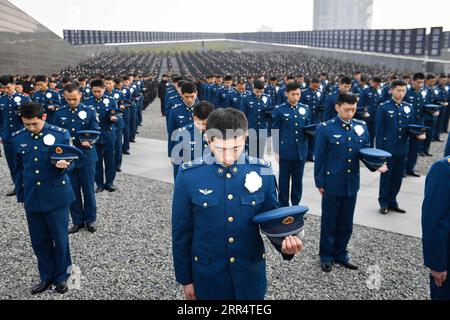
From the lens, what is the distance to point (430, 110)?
891 centimetres

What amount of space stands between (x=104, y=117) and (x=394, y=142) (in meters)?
5.53

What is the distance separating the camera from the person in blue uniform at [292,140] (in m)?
6.07

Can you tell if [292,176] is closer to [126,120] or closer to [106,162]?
[106,162]

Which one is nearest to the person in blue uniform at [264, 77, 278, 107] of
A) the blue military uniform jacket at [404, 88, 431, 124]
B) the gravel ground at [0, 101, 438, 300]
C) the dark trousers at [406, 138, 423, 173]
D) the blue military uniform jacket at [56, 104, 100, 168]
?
the blue military uniform jacket at [404, 88, 431, 124]

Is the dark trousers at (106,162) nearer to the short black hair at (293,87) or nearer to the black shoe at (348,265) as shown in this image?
the short black hair at (293,87)

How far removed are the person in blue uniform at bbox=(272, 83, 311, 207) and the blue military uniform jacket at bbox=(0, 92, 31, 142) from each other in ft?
18.0

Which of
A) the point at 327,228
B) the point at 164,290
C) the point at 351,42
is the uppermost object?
the point at 351,42

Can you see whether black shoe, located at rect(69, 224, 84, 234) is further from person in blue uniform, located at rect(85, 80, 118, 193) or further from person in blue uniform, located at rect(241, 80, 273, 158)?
person in blue uniform, located at rect(241, 80, 273, 158)

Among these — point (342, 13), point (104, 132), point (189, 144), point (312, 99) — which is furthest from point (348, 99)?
point (342, 13)

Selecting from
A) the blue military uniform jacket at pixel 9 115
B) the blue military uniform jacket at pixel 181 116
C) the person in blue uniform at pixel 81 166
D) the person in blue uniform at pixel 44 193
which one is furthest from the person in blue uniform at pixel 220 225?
the blue military uniform jacket at pixel 9 115

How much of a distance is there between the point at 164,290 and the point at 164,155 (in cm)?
701

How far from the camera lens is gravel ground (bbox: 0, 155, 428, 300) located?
408cm
